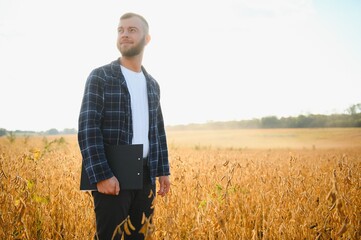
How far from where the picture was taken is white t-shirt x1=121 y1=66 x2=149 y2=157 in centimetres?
196

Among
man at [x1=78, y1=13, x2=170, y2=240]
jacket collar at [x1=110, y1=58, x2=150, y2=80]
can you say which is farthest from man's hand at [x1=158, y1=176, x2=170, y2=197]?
jacket collar at [x1=110, y1=58, x2=150, y2=80]

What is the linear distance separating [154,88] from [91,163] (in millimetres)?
899

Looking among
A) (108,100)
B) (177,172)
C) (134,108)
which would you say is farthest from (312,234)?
(177,172)

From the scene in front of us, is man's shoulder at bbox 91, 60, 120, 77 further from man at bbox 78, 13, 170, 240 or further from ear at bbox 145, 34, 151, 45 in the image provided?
ear at bbox 145, 34, 151, 45

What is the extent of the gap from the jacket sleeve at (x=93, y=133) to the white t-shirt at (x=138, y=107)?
0.26 metres

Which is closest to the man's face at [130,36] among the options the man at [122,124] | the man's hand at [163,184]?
the man at [122,124]

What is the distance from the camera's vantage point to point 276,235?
7.86 ft

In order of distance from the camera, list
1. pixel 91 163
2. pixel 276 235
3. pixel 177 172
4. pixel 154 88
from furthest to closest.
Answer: pixel 177 172 < pixel 276 235 < pixel 154 88 < pixel 91 163

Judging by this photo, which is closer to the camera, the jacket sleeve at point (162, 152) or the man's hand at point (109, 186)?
the man's hand at point (109, 186)

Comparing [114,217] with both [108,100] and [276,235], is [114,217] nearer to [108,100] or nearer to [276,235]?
[108,100]

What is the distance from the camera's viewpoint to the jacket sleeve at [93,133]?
164 centimetres

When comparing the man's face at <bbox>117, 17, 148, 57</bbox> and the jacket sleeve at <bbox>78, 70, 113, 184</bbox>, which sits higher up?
the man's face at <bbox>117, 17, 148, 57</bbox>

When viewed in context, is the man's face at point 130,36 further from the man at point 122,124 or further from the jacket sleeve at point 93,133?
the jacket sleeve at point 93,133

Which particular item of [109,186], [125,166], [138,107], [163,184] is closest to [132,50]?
[138,107]
